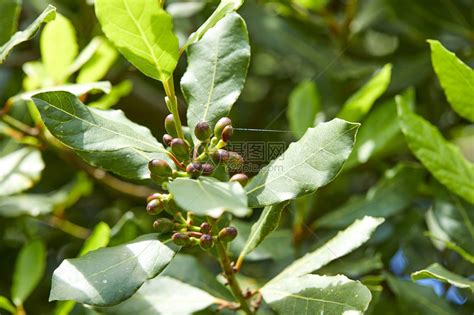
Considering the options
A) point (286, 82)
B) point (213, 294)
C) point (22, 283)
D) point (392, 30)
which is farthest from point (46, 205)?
point (392, 30)

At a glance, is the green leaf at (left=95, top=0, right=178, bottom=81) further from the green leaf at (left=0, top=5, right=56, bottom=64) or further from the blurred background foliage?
the blurred background foliage

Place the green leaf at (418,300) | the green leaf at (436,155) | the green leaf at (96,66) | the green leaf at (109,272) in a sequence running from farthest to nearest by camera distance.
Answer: the green leaf at (96,66), the green leaf at (418,300), the green leaf at (436,155), the green leaf at (109,272)

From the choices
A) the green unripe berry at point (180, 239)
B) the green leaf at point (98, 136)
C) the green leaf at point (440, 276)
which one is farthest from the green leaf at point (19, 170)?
the green leaf at point (440, 276)

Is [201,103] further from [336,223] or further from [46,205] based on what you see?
[46,205]

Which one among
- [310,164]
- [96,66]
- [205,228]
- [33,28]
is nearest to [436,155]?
[310,164]

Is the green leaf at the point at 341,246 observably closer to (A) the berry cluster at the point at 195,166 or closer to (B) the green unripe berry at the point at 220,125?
(A) the berry cluster at the point at 195,166

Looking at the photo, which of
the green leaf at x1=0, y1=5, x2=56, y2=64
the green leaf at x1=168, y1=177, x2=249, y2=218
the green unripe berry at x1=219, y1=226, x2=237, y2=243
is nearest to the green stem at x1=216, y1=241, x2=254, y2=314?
the green unripe berry at x1=219, y1=226, x2=237, y2=243
